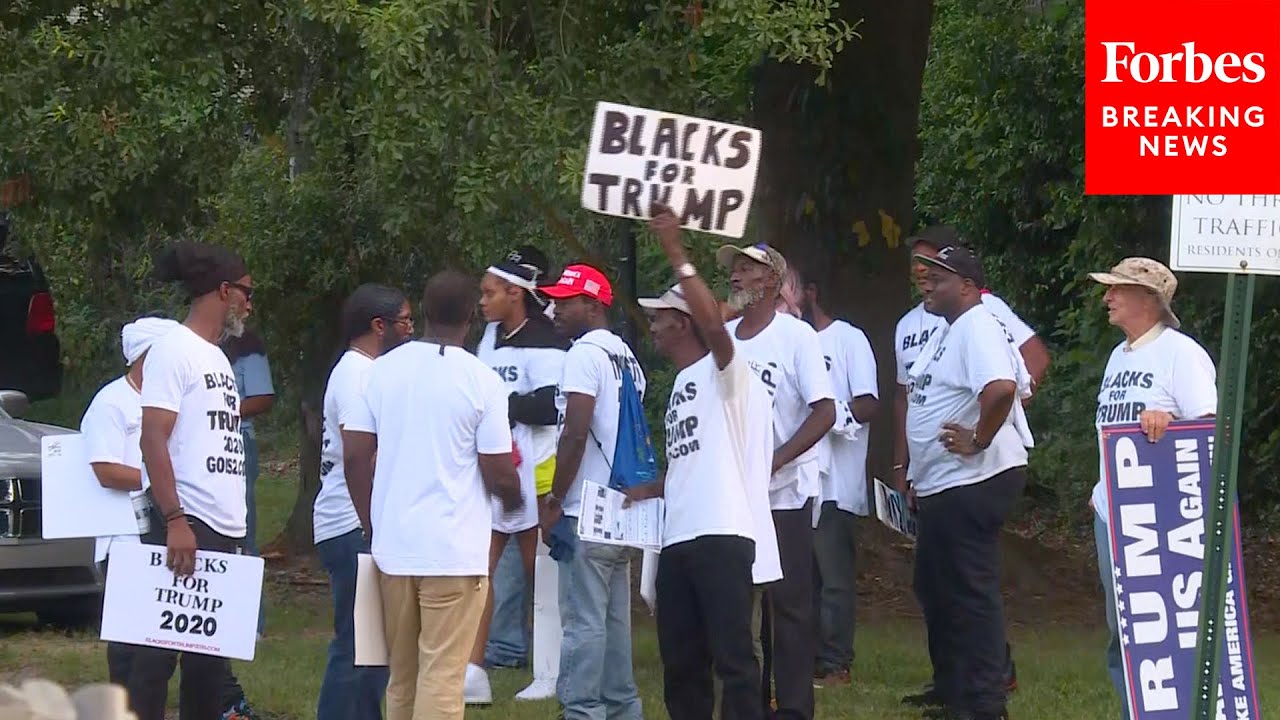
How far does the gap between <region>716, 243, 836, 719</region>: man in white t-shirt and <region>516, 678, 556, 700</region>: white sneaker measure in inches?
47.4

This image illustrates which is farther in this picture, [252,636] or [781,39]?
[781,39]

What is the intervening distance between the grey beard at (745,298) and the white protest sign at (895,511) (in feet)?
4.14

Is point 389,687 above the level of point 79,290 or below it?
below

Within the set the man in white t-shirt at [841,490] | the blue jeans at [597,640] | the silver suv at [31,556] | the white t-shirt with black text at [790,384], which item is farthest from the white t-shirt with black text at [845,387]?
the silver suv at [31,556]

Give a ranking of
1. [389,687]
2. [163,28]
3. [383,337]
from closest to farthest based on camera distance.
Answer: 1. [389,687]
2. [383,337]
3. [163,28]

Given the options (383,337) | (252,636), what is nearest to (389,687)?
(252,636)

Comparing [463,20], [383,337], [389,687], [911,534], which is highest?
[463,20]

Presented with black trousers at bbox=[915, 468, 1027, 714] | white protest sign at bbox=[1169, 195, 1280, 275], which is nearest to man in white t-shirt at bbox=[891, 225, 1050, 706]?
black trousers at bbox=[915, 468, 1027, 714]

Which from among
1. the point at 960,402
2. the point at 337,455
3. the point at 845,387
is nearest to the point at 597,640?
the point at 337,455

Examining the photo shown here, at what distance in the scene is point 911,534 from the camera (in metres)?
8.98

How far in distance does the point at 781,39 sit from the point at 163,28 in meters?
3.14

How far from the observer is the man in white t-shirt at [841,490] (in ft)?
31.0

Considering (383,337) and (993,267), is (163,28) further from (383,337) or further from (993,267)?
(993,267)

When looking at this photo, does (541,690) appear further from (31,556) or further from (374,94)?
(31,556)
